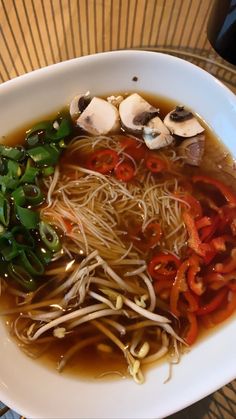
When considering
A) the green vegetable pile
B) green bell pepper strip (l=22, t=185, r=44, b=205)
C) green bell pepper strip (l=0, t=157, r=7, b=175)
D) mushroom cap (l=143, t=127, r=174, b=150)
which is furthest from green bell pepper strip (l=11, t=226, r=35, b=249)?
mushroom cap (l=143, t=127, r=174, b=150)

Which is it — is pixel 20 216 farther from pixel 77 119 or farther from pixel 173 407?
pixel 173 407

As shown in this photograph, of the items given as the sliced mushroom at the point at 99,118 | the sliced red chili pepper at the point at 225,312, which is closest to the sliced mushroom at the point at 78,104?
the sliced mushroom at the point at 99,118

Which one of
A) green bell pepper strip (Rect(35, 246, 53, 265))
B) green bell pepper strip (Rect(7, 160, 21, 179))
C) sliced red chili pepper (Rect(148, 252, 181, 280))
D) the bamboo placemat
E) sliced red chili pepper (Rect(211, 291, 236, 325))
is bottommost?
sliced red chili pepper (Rect(211, 291, 236, 325))

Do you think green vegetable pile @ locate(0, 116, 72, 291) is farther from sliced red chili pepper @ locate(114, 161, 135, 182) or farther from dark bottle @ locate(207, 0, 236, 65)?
dark bottle @ locate(207, 0, 236, 65)

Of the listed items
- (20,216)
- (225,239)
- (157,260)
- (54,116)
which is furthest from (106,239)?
(54,116)

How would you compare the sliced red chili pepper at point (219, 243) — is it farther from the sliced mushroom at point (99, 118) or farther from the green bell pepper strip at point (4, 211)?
the green bell pepper strip at point (4, 211)

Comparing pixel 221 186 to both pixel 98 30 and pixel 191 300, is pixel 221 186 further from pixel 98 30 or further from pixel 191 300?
pixel 98 30

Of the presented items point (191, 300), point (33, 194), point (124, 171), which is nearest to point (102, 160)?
point (124, 171)
